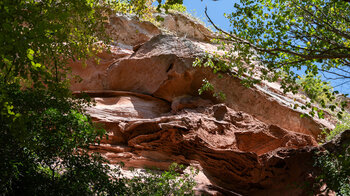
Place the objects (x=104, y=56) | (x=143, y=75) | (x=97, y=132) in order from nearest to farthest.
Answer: (x=97, y=132) → (x=143, y=75) → (x=104, y=56)

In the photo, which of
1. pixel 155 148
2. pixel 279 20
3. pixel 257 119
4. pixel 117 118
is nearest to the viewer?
pixel 279 20

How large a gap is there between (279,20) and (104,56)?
10.1 metres

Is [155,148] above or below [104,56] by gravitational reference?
below

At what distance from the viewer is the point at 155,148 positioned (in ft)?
40.2

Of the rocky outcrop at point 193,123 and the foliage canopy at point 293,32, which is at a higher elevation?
the foliage canopy at point 293,32

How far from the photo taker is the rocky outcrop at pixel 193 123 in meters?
12.0

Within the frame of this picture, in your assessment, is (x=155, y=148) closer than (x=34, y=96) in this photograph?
No

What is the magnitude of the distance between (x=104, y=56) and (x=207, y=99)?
662 cm

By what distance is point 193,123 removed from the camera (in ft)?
41.4

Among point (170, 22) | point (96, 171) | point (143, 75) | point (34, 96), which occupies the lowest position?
point (96, 171)

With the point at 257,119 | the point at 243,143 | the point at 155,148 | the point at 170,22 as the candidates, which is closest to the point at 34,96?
the point at 155,148

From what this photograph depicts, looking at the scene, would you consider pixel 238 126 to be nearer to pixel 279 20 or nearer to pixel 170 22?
pixel 279 20

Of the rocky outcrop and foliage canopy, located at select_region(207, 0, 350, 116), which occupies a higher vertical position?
foliage canopy, located at select_region(207, 0, 350, 116)

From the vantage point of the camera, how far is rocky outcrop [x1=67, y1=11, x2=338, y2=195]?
12.0 metres
